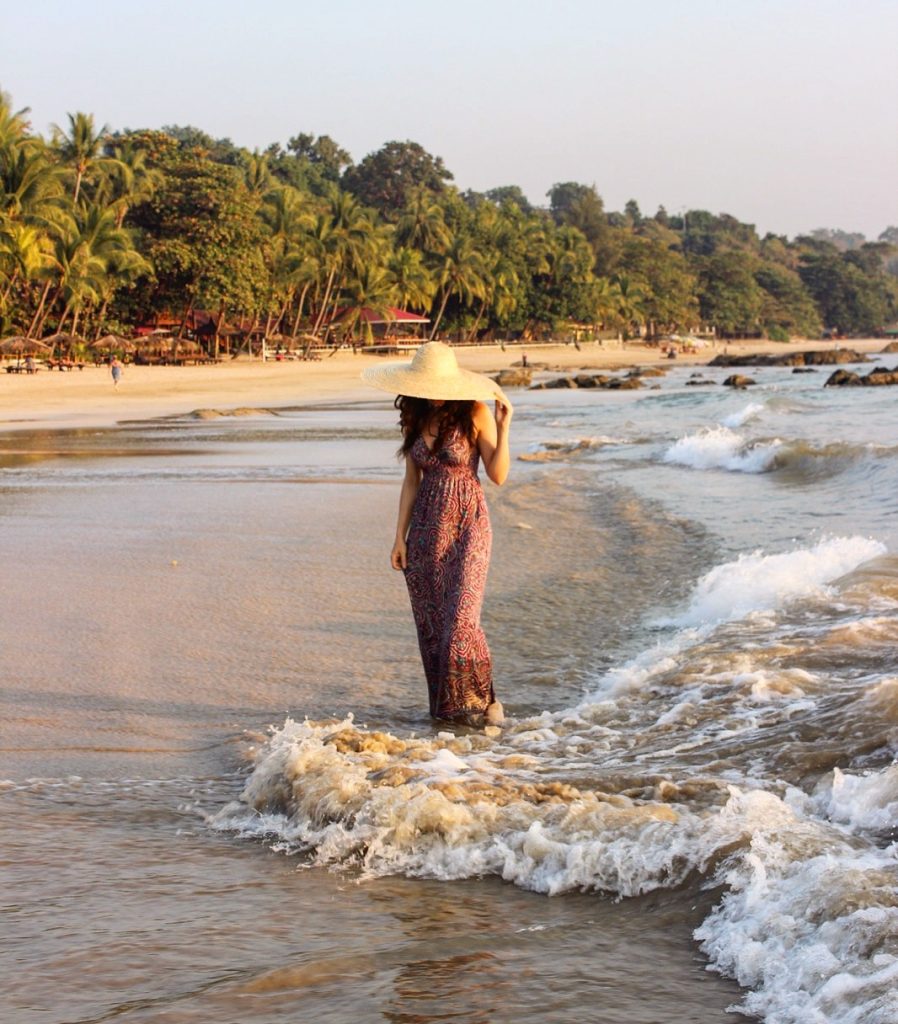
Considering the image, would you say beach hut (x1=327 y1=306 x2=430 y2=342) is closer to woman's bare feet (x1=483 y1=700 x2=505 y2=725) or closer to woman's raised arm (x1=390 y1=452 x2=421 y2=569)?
woman's raised arm (x1=390 y1=452 x2=421 y2=569)

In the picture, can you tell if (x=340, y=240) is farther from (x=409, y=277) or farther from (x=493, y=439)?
(x=493, y=439)

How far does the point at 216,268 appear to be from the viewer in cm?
4919

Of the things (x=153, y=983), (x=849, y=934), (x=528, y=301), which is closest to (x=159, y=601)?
(x=153, y=983)

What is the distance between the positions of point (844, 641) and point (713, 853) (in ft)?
8.27

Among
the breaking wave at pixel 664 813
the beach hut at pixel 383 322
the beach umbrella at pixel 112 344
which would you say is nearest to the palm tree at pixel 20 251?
the beach umbrella at pixel 112 344

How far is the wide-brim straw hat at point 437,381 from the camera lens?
14.8 feet

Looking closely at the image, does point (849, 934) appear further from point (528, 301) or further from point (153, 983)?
point (528, 301)

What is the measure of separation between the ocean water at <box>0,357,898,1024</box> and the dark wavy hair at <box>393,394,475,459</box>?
3.74 feet

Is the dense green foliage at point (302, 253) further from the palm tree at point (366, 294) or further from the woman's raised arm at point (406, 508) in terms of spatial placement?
the woman's raised arm at point (406, 508)

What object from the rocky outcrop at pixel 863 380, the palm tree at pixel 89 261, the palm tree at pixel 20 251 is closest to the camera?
the palm tree at pixel 20 251

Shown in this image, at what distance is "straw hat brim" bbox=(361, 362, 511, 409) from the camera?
450 cm

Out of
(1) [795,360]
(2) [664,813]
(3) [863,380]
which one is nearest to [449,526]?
(2) [664,813]

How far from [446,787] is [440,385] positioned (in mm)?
1536

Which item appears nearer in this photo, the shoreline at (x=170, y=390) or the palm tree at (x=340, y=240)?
the shoreline at (x=170, y=390)
